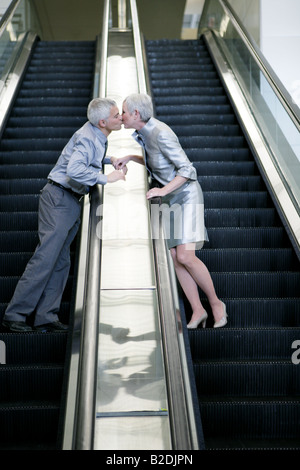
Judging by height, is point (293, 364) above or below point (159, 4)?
below

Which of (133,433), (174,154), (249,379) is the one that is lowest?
(133,433)

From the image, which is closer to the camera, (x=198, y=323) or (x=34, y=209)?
(x=198, y=323)

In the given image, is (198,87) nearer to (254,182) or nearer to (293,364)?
(254,182)

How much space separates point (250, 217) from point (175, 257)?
166 cm

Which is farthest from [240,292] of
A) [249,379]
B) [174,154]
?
[174,154]

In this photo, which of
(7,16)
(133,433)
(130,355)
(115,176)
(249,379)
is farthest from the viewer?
(7,16)

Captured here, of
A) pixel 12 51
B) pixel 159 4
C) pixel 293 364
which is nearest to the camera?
pixel 293 364

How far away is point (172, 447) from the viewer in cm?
263

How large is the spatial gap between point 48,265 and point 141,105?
1.20 meters

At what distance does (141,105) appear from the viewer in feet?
13.9

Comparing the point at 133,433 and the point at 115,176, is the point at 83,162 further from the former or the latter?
the point at 133,433

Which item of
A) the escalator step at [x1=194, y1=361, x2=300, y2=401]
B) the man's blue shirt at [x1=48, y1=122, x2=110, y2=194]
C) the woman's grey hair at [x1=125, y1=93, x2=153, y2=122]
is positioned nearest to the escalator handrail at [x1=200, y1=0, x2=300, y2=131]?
the woman's grey hair at [x1=125, y1=93, x2=153, y2=122]
